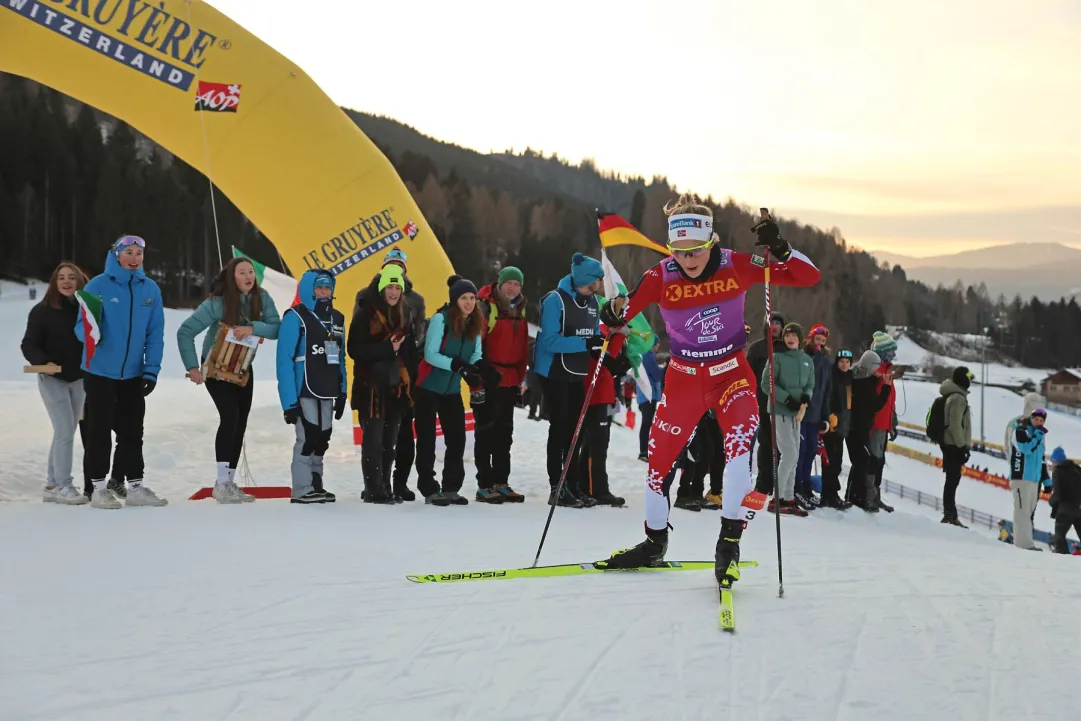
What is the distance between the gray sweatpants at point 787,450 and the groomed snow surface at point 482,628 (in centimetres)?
213

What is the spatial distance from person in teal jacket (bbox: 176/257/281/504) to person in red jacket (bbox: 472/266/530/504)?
182 centimetres

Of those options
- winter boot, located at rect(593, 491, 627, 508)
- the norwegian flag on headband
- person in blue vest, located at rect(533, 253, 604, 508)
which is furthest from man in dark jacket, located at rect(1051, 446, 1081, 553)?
the norwegian flag on headband

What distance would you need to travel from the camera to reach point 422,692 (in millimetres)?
2576

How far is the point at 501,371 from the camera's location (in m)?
7.20

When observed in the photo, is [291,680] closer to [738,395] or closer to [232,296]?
[738,395]

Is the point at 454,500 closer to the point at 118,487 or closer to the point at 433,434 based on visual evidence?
the point at 433,434

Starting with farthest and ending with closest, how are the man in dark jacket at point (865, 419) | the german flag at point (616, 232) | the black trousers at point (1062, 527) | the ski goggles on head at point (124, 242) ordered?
the black trousers at point (1062, 527) → the man in dark jacket at point (865, 419) → the german flag at point (616, 232) → the ski goggles on head at point (124, 242)

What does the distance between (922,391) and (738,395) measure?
5737cm

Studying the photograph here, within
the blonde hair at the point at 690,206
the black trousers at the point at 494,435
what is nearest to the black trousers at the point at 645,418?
the black trousers at the point at 494,435

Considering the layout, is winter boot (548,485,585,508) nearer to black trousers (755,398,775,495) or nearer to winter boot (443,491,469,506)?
winter boot (443,491,469,506)

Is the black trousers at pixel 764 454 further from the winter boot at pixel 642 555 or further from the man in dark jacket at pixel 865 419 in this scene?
the winter boot at pixel 642 555

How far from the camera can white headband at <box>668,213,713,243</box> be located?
423 centimetres

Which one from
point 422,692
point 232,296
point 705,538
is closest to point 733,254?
point 705,538

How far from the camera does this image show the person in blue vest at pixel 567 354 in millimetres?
7000
